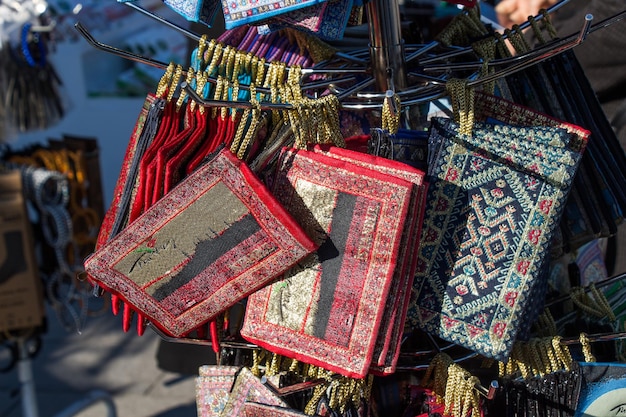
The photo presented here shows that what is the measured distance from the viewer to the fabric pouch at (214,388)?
1.10 m

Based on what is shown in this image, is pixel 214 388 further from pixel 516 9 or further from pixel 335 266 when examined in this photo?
pixel 516 9

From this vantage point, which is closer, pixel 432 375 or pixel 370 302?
pixel 370 302

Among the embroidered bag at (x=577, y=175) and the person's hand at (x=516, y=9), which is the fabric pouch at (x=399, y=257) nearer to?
the embroidered bag at (x=577, y=175)

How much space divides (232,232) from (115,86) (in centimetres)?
418

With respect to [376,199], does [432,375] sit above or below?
below

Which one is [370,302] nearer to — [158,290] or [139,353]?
[158,290]

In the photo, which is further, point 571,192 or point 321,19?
point 571,192

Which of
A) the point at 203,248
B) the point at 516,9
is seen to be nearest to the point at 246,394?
the point at 203,248

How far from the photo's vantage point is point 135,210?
0.99 meters

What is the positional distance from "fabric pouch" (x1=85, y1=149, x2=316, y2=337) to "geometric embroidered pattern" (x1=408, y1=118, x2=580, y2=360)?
0.21 meters

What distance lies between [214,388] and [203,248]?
10.7 inches

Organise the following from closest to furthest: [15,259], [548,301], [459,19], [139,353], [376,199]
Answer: [376,199], [459,19], [548,301], [15,259], [139,353]

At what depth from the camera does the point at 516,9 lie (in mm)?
1761

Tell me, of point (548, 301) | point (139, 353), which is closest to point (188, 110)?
point (548, 301)
